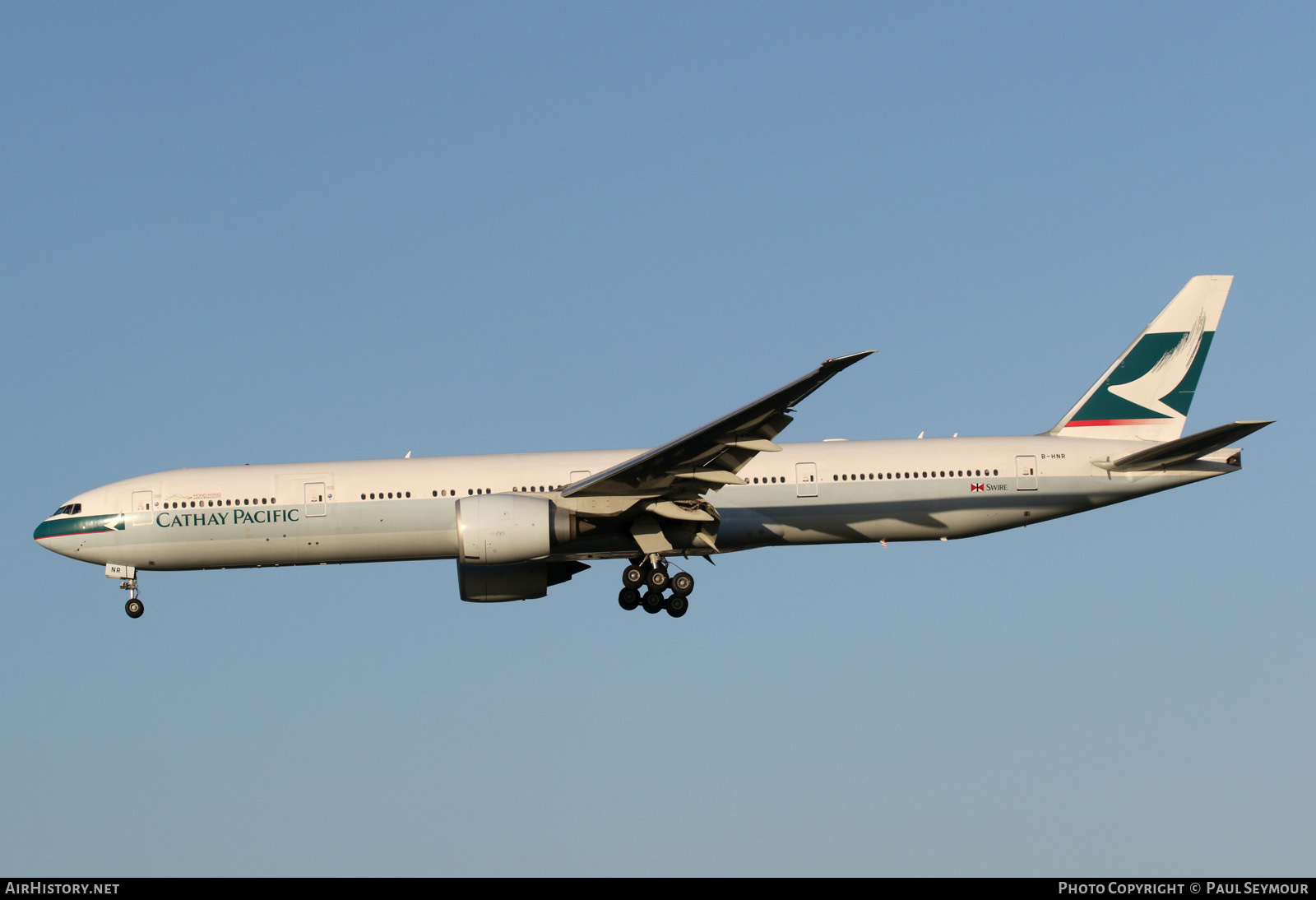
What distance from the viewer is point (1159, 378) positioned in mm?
34344

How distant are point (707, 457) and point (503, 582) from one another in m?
6.56

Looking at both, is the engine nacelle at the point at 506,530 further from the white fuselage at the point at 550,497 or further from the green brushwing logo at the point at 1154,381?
the green brushwing logo at the point at 1154,381

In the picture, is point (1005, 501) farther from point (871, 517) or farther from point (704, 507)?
point (704, 507)

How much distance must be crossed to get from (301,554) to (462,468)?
404 cm

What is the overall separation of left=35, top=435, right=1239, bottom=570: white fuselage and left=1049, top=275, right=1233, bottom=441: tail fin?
61.6 inches

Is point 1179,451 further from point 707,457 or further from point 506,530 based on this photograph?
point 506,530

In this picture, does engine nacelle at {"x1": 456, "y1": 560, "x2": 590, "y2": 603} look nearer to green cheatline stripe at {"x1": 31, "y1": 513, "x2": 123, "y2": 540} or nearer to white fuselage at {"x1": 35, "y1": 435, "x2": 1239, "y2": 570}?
white fuselage at {"x1": 35, "y1": 435, "x2": 1239, "y2": 570}

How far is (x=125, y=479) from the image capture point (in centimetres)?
3291

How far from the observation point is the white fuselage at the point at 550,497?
103ft

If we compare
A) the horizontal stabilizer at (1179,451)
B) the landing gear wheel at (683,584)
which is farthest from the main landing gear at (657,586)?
the horizontal stabilizer at (1179,451)

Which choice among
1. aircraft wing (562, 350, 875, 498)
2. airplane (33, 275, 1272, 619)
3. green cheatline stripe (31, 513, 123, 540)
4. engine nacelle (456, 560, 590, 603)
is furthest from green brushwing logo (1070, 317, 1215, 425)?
green cheatline stripe (31, 513, 123, 540)

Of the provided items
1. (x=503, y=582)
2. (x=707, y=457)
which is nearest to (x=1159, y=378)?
(x=707, y=457)

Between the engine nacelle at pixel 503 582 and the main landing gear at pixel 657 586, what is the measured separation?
8.41ft

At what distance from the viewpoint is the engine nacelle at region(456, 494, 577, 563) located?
2850cm
